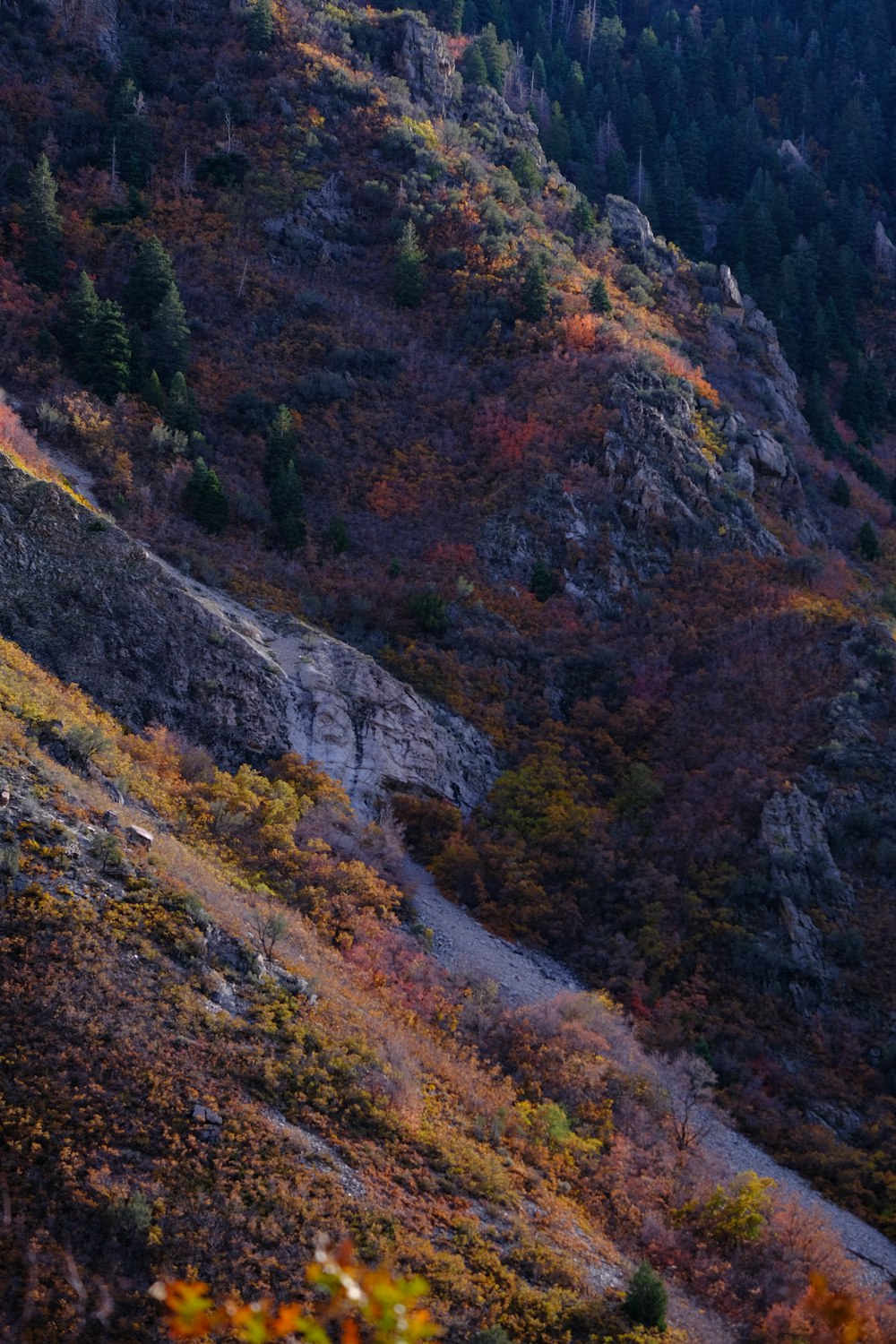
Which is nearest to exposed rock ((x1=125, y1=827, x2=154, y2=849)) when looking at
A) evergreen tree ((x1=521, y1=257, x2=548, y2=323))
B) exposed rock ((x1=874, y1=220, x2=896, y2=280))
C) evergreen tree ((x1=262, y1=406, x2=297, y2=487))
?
evergreen tree ((x1=262, y1=406, x2=297, y2=487))

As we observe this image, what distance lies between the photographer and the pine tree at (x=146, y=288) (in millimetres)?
38906

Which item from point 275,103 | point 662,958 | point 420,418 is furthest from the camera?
point 275,103

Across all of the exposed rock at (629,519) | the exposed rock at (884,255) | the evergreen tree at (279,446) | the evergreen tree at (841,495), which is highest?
the exposed rock at (884,255)

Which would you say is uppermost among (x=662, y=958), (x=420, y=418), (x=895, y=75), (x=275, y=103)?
(x=895, y=75)

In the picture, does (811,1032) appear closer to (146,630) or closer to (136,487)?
(146,630)

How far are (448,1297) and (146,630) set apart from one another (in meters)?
17.3

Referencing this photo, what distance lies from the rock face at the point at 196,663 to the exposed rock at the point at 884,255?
53.6m

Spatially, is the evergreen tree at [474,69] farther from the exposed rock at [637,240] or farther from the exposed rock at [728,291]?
the exposed rock at [728,291]

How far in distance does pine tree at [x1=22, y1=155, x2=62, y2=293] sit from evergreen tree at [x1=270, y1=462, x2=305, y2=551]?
44.4ft

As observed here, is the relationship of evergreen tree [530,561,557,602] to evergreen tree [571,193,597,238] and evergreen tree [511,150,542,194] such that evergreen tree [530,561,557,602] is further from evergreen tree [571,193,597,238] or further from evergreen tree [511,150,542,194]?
evergreen tree [511,150,542,194]

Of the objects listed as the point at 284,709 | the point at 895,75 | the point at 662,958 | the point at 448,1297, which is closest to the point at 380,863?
the point at 284,709

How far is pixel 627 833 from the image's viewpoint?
26.6 metres

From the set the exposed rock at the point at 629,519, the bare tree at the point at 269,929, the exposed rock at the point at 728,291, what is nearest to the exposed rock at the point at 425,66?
the exposed rock at the point at 728,291

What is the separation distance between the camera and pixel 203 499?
3209cm
